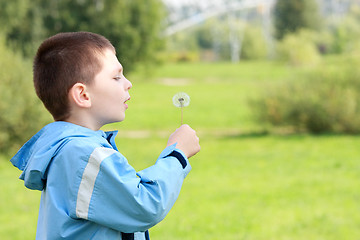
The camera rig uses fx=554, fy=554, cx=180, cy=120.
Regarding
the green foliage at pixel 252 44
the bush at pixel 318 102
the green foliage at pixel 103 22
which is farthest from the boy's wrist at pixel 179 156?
the green foliage at pixel 252 44

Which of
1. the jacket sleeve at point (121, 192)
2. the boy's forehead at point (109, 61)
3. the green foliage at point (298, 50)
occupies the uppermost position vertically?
the boy's forehead at point (109, 61)

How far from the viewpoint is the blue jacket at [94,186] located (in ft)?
4.91

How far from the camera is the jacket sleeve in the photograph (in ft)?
4.90

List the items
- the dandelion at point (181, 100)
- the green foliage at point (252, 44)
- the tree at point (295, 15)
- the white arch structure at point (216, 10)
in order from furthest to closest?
the white arch structure at point (216, 10) < the green foliage at point (252, 44) < the tree at point (295, 15) < the dandelion at point (181, 100)

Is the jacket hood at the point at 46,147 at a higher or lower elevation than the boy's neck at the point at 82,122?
lower

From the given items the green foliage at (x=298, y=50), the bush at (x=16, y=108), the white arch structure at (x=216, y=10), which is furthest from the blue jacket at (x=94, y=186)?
the white arch structure at (x=216, y=10)

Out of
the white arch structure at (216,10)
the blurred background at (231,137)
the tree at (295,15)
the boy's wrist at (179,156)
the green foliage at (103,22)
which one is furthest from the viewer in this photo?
the white arch structure at (216,10)

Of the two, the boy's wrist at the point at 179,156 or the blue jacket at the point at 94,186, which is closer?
the blue jacket at the point at 94,186

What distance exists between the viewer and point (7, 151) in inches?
401

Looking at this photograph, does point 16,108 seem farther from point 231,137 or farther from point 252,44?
point 252,44

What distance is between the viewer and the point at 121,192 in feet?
4.90

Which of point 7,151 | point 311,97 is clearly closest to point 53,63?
point 7,151

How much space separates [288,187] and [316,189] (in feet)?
1.32

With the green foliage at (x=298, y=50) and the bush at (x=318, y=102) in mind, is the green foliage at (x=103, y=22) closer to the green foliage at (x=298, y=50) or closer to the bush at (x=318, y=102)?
the green foliage at (x=298, y=50)
